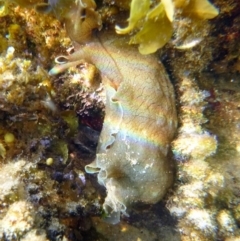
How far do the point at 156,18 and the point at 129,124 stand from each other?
84cm

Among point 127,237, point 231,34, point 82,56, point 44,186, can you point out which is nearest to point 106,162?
point 44,186

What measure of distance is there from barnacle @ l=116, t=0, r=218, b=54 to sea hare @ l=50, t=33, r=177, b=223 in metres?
0.23

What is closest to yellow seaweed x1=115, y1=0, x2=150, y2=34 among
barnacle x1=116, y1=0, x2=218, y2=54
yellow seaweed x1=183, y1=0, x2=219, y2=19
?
barnacle x1=116, y1=0, x2=218, y2=54

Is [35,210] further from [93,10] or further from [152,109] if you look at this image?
[93,10]

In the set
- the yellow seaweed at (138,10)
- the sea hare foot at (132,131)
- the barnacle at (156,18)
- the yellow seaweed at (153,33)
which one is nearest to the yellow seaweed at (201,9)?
the barnacle at (156,18)

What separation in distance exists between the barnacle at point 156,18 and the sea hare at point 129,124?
230mm

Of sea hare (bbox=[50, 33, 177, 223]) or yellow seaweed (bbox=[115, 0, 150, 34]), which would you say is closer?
yellow seaweed (bbox=[115, 0, 150, 34])

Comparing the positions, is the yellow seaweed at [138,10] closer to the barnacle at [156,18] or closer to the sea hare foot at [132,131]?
the barnacle at [156,18]

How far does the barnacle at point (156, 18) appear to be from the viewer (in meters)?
1.84

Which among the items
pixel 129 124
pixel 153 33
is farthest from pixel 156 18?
pixel 129 124

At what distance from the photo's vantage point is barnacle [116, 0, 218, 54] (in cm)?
184

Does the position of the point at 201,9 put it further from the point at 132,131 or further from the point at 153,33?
the point at 132,131

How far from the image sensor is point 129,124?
7.14 ft

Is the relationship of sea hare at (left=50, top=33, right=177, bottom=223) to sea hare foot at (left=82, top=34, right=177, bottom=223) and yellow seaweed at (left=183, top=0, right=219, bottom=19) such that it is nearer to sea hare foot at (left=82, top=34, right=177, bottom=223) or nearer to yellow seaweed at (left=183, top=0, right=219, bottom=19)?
sea hare foot at (left=82, top=34, right=177, bottom=223)
